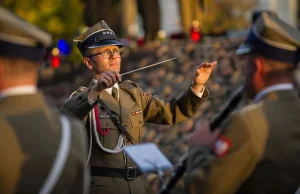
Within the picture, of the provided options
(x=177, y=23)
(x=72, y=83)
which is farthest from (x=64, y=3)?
(x=177, y=23)

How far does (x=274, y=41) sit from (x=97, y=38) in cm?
190

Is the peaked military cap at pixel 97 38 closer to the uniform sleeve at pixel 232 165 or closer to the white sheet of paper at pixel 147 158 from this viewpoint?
the white sheet of paper at pixel 147 158

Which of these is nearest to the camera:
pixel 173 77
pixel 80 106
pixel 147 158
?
pixel 147 158

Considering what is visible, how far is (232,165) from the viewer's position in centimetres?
377

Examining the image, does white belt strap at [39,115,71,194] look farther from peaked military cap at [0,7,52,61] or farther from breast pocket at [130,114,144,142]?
breast pocket at [130,114,144,142]

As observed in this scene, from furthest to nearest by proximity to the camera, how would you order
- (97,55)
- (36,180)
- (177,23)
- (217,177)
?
1. (177,23)
2. (97,55)
3. (217,177)
4. (36,180)

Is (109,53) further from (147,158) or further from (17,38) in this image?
(17,38)

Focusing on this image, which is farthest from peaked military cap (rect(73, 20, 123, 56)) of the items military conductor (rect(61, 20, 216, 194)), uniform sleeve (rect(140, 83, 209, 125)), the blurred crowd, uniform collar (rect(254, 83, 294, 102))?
the blurred crowd

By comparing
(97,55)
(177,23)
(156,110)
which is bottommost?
(177,23)

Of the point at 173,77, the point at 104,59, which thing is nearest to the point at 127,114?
the point at 104,59

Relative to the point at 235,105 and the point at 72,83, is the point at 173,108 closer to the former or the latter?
the point at 235,105

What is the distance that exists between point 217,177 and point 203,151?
14cm

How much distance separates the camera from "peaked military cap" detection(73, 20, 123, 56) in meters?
5.71

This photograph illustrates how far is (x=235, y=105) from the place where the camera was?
14.8 ft
